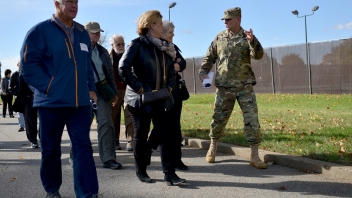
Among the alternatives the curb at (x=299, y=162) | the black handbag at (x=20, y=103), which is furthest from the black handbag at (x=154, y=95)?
the black handbag at (x=20, y=103)

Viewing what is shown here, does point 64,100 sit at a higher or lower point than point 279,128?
higher

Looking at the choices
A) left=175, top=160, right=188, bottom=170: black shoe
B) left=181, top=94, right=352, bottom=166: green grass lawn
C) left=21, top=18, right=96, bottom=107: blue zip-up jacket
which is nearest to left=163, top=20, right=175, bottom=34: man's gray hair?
left=175, top=160, right=188, bottom=170: black shoe

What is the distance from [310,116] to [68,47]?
8682mm

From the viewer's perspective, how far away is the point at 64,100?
4680 mm

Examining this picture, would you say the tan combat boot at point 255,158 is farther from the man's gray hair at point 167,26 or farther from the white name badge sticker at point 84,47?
the white name badge sticker at point 84,47

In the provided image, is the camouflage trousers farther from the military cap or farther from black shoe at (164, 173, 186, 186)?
black shoe at (164, 173, 186, 186)

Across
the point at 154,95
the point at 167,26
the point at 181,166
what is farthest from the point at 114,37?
the point at 154,95

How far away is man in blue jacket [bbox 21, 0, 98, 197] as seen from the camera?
4680 millimetres

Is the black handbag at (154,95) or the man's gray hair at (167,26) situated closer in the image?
the black handbag at (154,95)

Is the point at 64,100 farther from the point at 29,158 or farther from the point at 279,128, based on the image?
the point at 279,128

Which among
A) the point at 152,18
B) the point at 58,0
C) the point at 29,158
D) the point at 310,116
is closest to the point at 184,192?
the point at 152,18

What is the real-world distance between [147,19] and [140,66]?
512 mm

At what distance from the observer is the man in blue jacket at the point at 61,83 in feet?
15.4

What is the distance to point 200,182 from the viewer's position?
599cm
